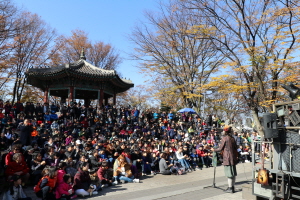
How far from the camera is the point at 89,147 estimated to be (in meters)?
10.8

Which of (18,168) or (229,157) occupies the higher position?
(229,157)

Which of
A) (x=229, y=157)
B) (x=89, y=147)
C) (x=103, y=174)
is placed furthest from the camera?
(x=89, y=147)

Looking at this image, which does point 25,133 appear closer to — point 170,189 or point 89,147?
point 89,147

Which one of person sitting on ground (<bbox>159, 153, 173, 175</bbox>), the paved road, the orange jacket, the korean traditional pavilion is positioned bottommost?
the paved road

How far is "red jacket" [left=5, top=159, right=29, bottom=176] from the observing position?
23.3 ft

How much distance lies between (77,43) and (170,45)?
14930 millimetres

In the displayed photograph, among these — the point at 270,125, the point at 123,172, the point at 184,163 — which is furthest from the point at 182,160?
the point at 270,125

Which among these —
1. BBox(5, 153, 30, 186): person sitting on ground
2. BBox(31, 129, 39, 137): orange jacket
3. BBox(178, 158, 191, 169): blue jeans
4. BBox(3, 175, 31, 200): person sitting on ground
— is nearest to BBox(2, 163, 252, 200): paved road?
BBox(5, 153, 30, 186): person sitting on ground

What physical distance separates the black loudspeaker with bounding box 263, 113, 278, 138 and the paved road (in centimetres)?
213

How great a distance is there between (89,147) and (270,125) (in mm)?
7617

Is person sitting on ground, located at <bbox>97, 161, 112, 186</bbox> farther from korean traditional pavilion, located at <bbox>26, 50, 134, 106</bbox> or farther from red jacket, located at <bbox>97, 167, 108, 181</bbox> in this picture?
korean traditional pavilion, located at <bbox>26, 50, 134, 106</bbox>

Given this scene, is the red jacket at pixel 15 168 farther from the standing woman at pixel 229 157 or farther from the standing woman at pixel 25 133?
the standing woman at pixel 229 157

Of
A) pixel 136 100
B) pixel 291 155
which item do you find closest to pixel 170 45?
pixel 291 155

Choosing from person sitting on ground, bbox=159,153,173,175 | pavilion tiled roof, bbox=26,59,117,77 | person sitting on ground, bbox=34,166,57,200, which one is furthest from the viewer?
pavilion tiled roof, bbox=26,59,117,77
